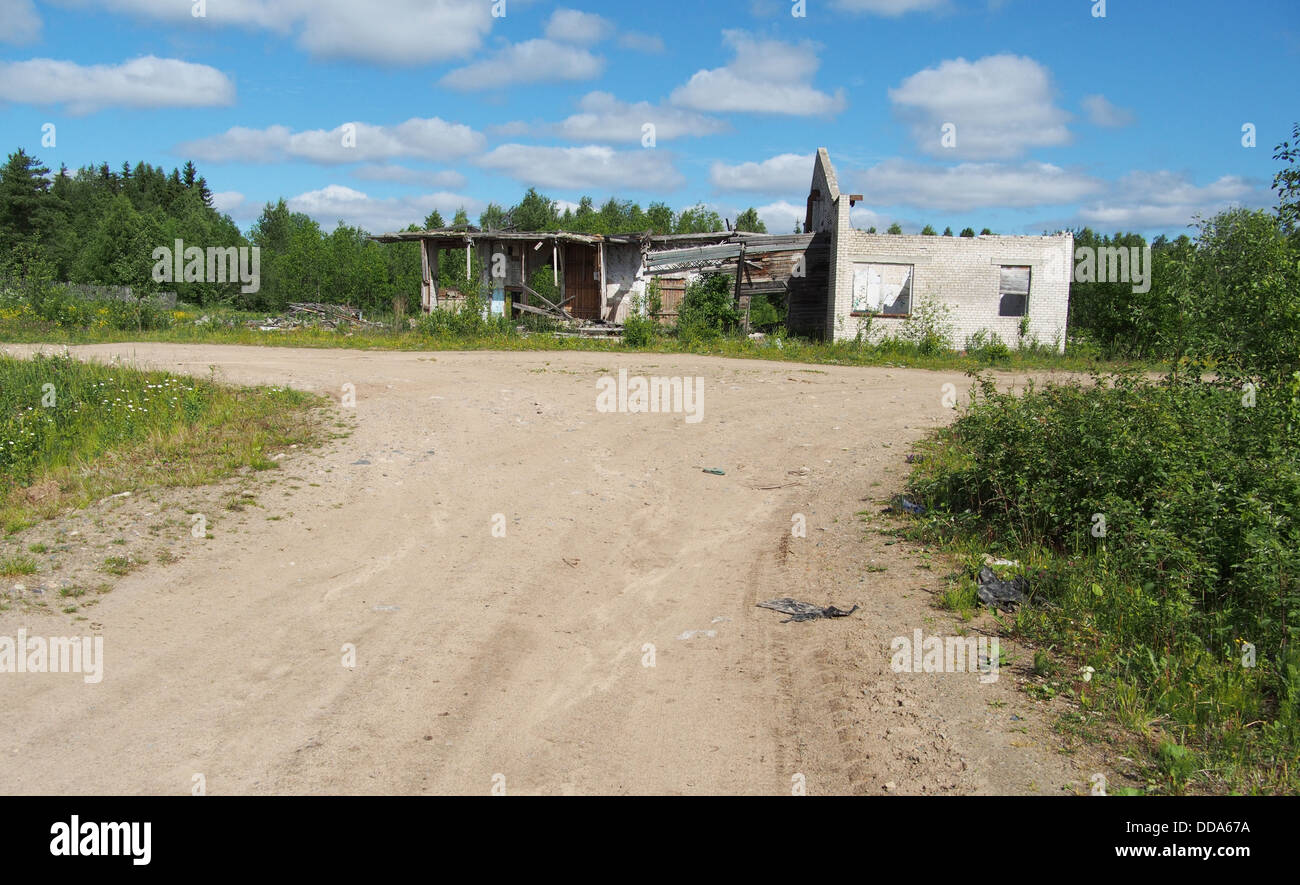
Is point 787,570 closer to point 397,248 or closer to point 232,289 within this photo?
point 232,289

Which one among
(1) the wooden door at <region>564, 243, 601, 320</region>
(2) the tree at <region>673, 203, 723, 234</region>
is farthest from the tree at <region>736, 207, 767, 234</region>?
(1) the wooden door at <region>564, 243, 601, 320</region>

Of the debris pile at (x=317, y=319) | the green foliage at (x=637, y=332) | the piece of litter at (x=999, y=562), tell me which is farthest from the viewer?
the debris pile at (x=317, y=319)

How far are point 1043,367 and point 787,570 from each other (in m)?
16.2

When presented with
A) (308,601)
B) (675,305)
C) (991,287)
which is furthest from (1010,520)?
(675,305)

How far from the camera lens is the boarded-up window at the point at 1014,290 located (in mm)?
23625

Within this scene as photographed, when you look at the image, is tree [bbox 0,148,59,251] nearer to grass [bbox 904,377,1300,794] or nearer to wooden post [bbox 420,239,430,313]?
wooden post [bbox 420,239,430,313]

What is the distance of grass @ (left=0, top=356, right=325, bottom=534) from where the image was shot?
27.8ft

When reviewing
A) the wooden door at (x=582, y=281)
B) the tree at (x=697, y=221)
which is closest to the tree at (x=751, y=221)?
the tree at (x=697, y=221)

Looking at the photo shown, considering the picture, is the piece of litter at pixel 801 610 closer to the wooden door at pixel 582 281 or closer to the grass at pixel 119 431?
the grass at pixel 119 431

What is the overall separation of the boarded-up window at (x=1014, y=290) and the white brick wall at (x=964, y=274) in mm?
126

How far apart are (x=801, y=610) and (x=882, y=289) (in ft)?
61.9

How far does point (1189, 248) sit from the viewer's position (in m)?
8.74

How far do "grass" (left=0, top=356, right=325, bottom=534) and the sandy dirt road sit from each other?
98 centimetres

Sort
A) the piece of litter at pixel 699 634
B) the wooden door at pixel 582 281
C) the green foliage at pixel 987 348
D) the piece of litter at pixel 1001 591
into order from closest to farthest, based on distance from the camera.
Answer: the piece of litter at pixel 699 634 < the piece of litter at pixel 1001 591 < the green foliage at pixel 987 348 < the wooden door at pixel 582 281
